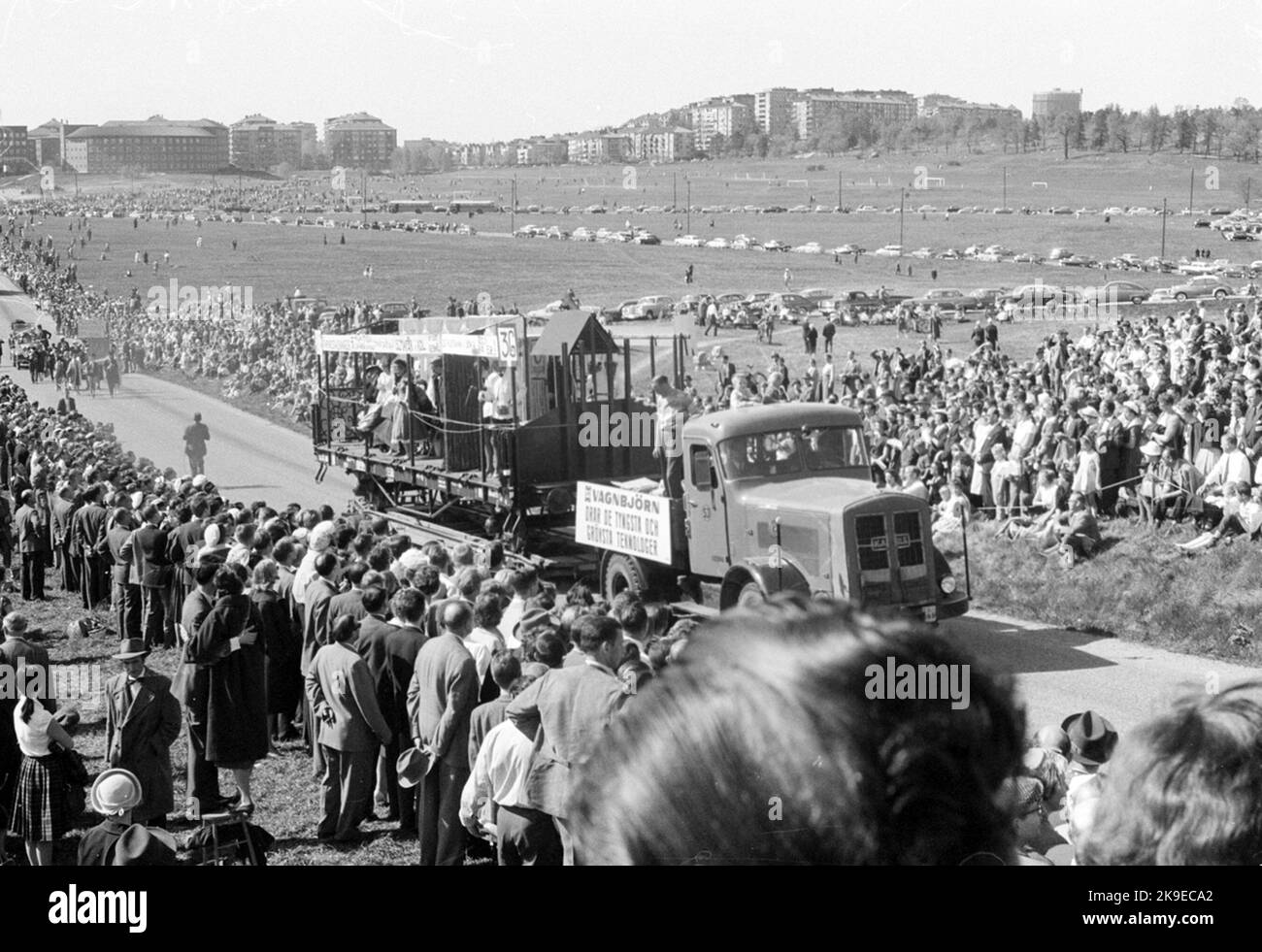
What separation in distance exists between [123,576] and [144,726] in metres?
6.13

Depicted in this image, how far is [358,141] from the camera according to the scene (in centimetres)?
7794

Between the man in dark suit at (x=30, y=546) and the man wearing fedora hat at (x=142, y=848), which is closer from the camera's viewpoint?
the man wearing fedora hat at (x=142, y=848)

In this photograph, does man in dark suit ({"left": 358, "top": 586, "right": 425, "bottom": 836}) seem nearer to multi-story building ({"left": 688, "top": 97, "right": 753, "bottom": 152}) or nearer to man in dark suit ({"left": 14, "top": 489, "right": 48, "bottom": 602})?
man in dark suit ({"left": 14, "top": 489, "right": 48, "bottom": 602})

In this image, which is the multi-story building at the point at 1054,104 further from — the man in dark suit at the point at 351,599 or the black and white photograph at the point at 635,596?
the man in dark suit at the point at 351,599

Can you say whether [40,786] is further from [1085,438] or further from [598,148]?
[598,148]

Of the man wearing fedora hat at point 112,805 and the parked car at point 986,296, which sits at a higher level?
the parked car at point 986,296

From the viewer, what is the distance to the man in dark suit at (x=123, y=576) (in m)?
14.2

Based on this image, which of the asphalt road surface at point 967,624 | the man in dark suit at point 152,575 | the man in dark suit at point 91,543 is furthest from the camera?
the man in dark suit at point 91,543

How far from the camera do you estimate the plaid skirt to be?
8406 mm

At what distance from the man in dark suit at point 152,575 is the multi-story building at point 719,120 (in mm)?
90556

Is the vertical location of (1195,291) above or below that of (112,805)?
above

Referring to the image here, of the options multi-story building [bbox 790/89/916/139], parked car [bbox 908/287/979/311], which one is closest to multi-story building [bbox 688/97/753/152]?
multi-story building [bbox 790/89/916/139]

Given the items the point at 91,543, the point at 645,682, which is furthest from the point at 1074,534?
the point at 645,682

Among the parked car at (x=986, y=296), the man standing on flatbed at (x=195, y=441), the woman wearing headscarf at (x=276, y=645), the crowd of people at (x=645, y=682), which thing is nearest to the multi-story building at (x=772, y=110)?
the parked car at (x=986, y=296)
